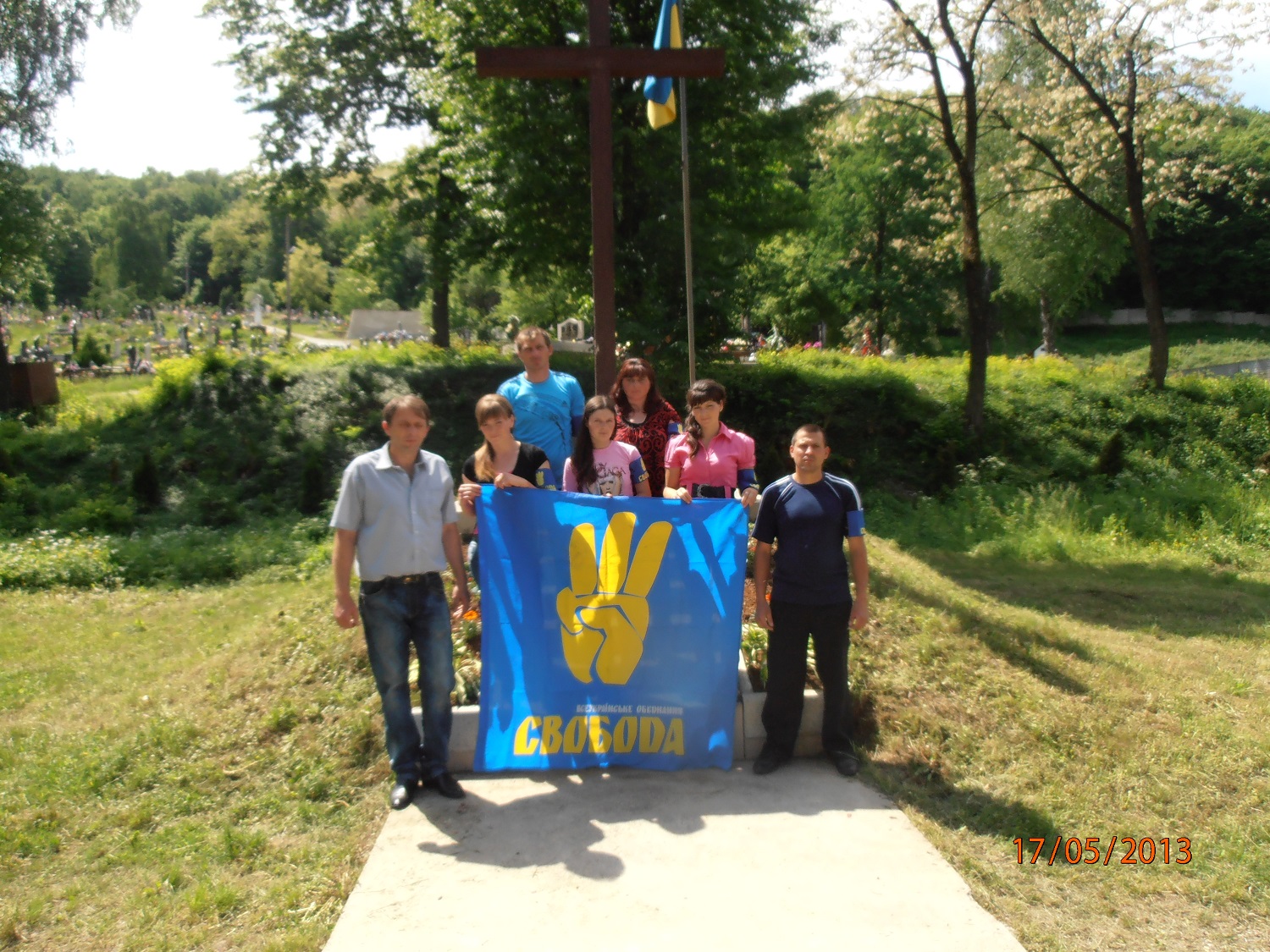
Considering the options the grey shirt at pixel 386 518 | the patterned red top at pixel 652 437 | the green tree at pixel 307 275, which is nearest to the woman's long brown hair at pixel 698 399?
the patterned red top at pixel 652 437

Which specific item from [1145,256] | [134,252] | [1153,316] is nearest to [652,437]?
[1145,256]

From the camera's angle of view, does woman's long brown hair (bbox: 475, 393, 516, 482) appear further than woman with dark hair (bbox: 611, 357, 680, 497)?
No

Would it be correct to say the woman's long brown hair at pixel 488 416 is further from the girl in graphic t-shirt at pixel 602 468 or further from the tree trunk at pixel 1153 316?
the tree trunk at pixel 1153 316

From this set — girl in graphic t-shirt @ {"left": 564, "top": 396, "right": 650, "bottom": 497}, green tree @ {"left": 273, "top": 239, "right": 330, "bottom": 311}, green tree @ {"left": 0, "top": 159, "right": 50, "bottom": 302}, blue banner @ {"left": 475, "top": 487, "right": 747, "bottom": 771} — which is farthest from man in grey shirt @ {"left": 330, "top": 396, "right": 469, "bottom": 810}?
green tree @ {"left": 273, "top": 239, "right": 330, "bottom": 311}

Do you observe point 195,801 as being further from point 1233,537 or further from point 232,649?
point 1233,537

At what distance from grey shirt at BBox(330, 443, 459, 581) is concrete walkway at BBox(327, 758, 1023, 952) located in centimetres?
117

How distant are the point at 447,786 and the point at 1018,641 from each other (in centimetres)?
389

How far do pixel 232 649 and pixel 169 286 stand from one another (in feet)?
306

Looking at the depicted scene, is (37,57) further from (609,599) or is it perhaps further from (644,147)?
(609,599)

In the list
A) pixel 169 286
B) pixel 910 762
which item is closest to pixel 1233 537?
pixel 910 762

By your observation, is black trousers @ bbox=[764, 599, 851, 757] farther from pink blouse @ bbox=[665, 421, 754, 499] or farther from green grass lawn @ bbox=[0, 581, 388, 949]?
green grass lawn @ bbox=[0, 581, 388, 949]

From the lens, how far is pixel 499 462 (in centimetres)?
527

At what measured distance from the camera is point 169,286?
89.3 metres
